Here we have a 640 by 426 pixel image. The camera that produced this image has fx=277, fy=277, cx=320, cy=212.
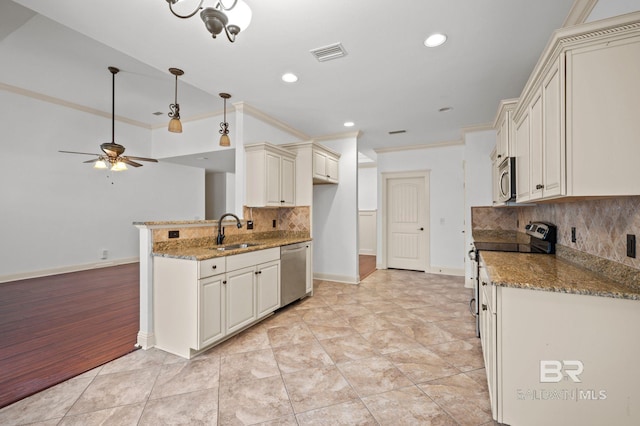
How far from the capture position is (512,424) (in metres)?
1.53

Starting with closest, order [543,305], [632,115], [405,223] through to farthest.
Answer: [632,115] < [543,305] < [405,223]

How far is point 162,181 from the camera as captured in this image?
649 centimetres

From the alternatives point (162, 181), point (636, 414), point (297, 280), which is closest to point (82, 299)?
point (297, 280)

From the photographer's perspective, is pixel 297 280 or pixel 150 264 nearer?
pixel 150 264

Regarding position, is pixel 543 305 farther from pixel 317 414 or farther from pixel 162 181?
pixel 162 181

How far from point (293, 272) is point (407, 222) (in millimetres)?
3387

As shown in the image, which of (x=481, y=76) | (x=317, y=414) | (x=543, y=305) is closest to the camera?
(x=543, y=305)

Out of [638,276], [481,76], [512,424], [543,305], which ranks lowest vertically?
[512,424]

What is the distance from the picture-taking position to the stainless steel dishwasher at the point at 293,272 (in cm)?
357

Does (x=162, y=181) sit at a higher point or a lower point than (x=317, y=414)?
higher

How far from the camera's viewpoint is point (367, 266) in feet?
21.9

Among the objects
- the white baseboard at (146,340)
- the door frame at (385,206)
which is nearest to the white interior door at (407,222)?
the door frame at (385,206)

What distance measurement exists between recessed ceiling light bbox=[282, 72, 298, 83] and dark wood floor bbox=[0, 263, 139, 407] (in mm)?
3104

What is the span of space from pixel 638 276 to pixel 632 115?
79 cm
